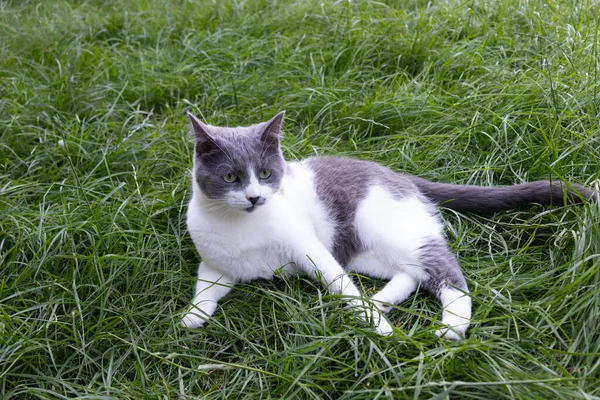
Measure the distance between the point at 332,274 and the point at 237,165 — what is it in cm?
67

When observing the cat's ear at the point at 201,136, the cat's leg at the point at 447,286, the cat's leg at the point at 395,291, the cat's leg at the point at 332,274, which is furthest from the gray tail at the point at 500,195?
the cat's ear at the point at 201,136

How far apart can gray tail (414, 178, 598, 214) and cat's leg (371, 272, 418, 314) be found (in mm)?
531

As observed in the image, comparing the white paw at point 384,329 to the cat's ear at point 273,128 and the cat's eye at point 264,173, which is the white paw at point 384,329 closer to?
the cat's eye at point 264,173

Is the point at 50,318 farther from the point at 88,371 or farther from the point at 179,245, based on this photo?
the point at 179,245

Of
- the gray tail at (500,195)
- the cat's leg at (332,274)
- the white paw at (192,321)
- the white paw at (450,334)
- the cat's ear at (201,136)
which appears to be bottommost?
the white paw at (192,321)

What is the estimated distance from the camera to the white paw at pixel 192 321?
255 cm

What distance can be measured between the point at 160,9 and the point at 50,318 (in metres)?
3.84

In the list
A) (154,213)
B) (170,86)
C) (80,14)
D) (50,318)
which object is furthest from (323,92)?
(80,14)

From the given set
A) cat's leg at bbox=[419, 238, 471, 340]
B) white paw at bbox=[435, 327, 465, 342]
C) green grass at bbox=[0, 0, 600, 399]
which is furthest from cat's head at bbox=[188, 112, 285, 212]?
white paw at bbox=[435, 327, 465, 342]

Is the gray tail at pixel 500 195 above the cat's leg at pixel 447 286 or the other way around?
above

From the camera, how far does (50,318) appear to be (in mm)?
2477

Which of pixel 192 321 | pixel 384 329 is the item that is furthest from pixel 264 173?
pixel 384 329

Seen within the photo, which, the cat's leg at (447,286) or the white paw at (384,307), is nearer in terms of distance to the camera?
the cat's leg at (447,286)

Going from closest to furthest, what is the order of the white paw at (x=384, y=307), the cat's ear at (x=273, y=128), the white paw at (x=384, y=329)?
1. the white paw at (x=384, y=329)
2. the white paw at (x=384, y=307)
3. the cat's ear at (x=273, y=128)
